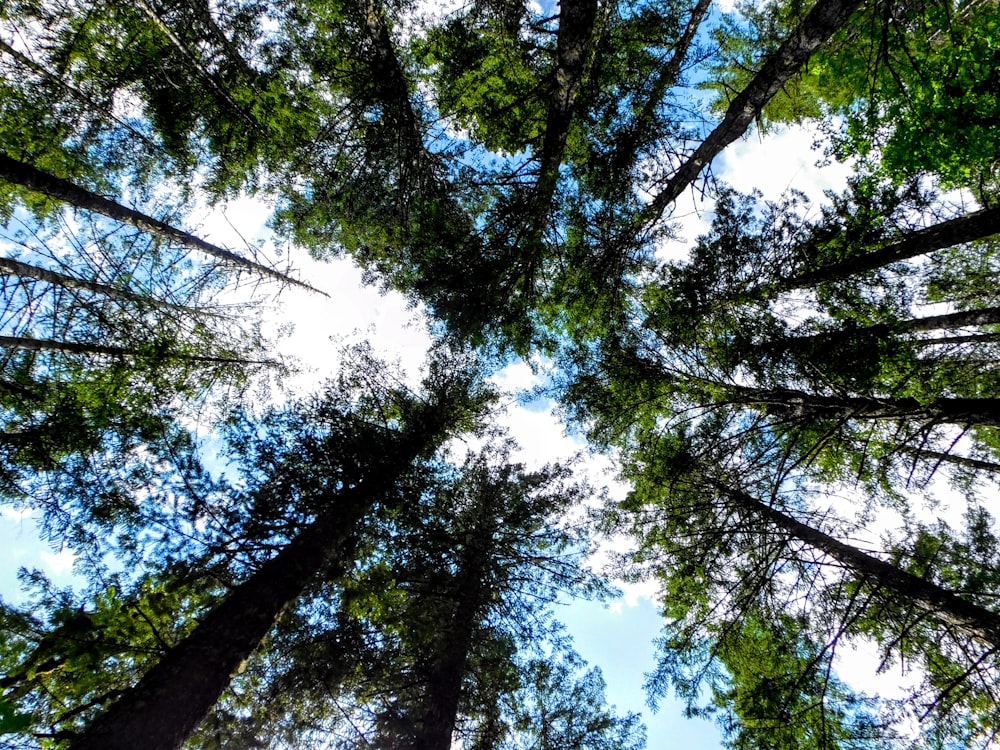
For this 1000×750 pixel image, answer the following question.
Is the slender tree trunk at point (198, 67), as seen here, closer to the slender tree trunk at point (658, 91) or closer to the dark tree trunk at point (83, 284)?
the dark tree trunk at point (83, 284)

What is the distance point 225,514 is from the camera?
6.09m

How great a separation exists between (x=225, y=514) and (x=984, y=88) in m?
9.74

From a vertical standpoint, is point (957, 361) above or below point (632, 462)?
above

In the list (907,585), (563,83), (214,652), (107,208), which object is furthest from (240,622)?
(907,585)

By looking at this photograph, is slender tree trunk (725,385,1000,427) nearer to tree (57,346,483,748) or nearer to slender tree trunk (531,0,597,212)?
slender tree trunk (531,0,597,212)

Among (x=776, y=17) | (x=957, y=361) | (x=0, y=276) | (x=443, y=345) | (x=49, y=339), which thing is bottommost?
(x=0, y=276)

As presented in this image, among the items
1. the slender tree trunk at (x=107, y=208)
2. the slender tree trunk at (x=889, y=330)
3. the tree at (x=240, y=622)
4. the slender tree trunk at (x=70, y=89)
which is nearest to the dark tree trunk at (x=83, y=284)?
the slender tree trunk at (x=107, y=208)

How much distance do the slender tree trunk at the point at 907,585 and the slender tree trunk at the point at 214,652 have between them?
18.6 ft

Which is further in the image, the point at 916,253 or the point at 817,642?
the point at 817,642

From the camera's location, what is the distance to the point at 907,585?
16.8 ft

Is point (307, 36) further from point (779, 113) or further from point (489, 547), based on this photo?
point (779, 113)

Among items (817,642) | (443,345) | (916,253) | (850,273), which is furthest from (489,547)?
(916,253)

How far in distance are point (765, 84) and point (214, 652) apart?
799 cm

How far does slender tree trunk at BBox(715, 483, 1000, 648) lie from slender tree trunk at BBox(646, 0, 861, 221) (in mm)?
4186
